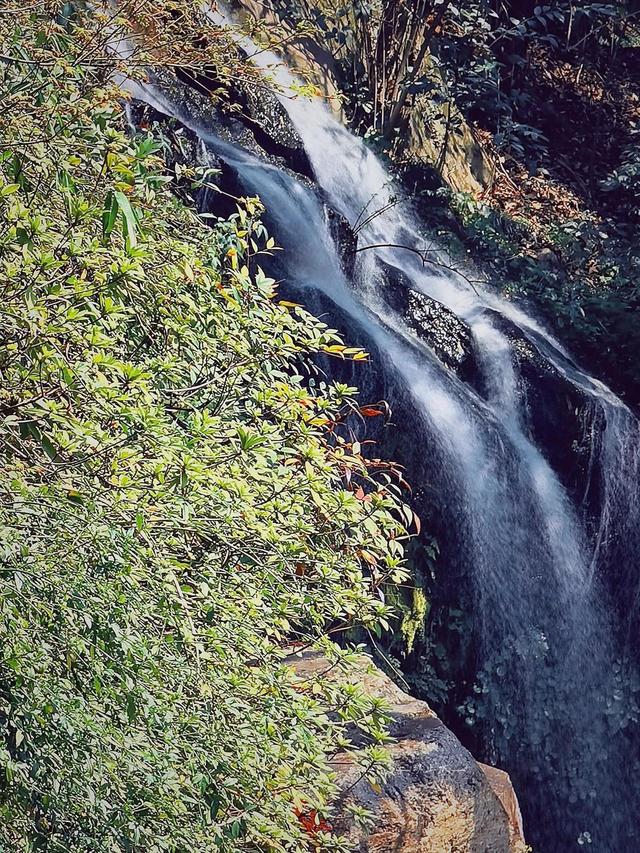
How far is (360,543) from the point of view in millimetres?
2887

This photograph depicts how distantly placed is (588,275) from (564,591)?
5.00 m

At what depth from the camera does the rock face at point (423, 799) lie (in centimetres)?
320

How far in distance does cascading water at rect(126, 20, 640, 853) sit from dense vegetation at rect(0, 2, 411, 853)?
2.94m

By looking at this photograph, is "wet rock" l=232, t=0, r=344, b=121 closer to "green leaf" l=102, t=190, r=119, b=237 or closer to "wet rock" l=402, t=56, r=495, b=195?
"wet rock" l=402, t=56, r=495, b=195

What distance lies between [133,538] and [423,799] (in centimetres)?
182

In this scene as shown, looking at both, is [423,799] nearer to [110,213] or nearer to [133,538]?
[133,538]

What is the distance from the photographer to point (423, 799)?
3371 millimetres

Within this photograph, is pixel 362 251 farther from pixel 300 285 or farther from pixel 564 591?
pixel 564 591

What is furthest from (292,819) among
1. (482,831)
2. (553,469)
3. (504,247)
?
(504,247)

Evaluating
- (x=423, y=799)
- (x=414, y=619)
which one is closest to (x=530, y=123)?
(x=414, y=619)

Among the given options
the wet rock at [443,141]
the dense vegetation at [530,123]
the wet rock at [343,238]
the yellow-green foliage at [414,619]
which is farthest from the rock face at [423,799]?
the wet rock at [443,141]

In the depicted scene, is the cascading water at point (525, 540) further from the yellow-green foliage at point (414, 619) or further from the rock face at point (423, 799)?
the rock face at point (423, 799)

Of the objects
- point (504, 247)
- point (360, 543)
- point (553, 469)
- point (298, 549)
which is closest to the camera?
point (298, 549)

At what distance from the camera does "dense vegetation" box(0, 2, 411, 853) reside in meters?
1.99
